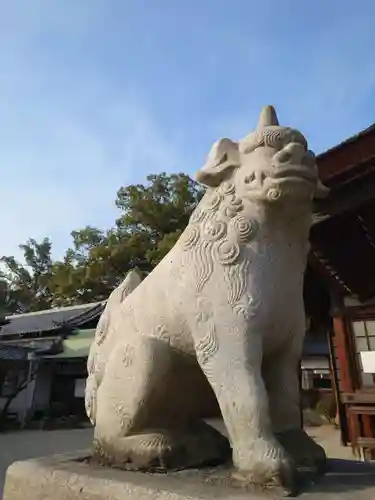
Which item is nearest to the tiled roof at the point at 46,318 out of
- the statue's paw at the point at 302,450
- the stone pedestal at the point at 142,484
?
the stone pedestal at the point at 142,484

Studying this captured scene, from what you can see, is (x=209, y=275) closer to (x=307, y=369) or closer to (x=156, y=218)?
(x=307, y=369)

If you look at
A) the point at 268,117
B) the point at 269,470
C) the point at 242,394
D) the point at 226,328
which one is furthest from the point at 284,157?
the point at 269,470

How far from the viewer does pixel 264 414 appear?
1421 mm

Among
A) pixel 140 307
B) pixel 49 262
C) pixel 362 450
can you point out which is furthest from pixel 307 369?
pixel 49 262

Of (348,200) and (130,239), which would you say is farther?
(130,239)

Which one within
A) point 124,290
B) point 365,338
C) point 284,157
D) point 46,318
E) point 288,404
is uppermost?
point 46,318

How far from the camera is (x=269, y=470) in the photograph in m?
1.33

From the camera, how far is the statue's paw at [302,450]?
155cm

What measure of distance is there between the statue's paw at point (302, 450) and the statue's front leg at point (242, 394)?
207mm

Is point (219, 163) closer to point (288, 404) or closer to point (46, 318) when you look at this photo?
point (288, 404)

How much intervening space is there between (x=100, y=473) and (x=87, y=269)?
17249mm

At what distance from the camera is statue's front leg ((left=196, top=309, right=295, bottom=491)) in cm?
135

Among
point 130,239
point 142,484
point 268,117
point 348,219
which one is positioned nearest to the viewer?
point 142,484

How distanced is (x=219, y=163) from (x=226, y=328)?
26.1 inches
